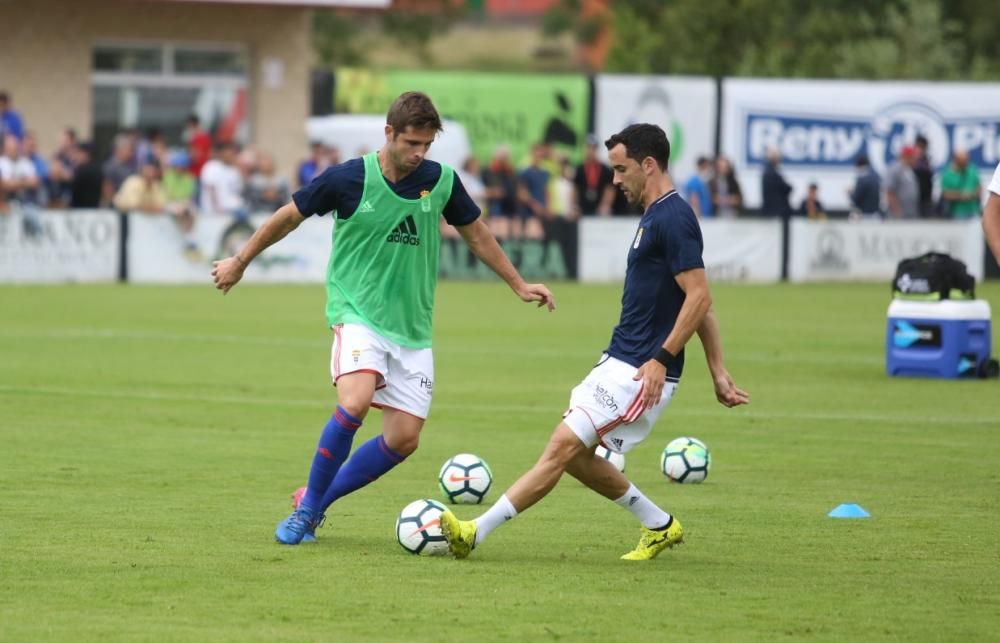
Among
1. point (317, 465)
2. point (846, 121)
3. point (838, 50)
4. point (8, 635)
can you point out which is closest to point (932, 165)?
point (846, 121)

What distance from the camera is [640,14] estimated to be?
68.9m

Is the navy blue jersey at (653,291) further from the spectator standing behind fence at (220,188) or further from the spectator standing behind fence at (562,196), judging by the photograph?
the spectator standing behind fence at (562,196)

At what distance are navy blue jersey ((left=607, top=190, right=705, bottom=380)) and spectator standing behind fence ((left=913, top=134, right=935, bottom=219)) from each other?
28757mm

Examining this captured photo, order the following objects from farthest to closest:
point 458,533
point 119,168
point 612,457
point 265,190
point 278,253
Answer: point 265,190, point 119,168, point 278,253, point 612,457, point 458,533

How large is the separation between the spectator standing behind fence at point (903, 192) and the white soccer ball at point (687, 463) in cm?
2539

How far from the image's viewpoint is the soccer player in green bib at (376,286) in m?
8.58

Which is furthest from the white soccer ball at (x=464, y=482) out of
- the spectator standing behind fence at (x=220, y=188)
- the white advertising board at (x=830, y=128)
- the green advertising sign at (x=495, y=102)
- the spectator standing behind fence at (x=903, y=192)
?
the white advertising board at (x=830, y=128)

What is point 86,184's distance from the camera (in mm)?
29844

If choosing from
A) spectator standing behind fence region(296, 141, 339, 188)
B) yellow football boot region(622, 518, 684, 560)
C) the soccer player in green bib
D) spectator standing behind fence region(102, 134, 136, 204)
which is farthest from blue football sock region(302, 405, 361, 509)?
spectator standing behind fence region(296, 141, 339, 188)

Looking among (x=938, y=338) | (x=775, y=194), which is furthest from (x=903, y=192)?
(x=938, y=338)

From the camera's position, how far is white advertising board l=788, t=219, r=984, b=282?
3241cm

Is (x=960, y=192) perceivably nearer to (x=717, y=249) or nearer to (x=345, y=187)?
(x=717, y=249)

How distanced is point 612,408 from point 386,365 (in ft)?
4.01

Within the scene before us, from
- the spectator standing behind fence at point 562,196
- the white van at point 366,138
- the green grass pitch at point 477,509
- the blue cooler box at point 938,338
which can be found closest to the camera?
the green grass pitch at point 477,509
